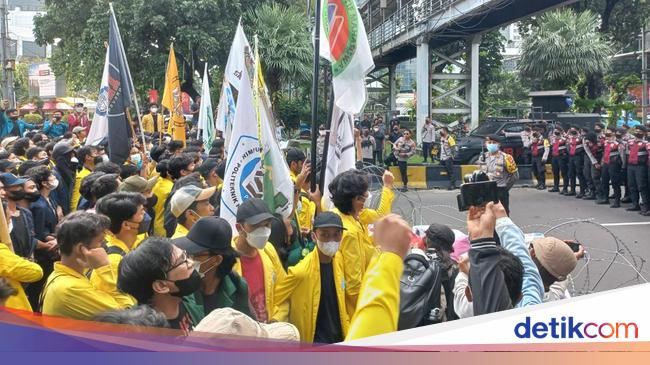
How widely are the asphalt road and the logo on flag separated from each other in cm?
261

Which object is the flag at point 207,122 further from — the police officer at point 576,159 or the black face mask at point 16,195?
the police officer at point 576,159

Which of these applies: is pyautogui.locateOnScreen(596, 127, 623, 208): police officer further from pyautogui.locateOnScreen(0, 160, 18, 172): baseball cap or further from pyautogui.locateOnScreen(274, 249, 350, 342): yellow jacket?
pyautogui.locateOnScreen(274, 249, 350, 342): yellow jacket

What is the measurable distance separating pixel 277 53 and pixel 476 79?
7.64 metres

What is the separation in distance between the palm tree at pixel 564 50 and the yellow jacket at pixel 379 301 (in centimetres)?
3330

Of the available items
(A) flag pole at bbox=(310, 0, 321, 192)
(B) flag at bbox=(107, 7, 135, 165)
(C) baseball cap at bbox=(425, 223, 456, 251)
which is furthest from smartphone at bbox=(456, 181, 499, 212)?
(B) flag at bbox=(107, 7, 135, 165)

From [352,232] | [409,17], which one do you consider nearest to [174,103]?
[352,232]

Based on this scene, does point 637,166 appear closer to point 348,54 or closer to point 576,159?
point 576,159

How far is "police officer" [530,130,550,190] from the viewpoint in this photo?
57.7 feet

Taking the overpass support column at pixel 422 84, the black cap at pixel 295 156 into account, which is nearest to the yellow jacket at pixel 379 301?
the black cap at pixel 295 156

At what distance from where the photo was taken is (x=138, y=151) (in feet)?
30.4

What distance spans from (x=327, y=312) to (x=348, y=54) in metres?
2.36

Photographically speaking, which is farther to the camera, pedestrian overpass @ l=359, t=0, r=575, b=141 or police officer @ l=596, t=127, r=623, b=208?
pedestrian overpass @ l=359, t=0, r=575, b=141

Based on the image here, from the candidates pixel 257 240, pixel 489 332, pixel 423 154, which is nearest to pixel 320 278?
pixel 257 240

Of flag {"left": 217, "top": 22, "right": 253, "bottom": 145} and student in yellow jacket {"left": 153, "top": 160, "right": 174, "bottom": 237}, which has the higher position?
flag {"left": 217, "top": 22, "right": 253, "bottom": 145}
